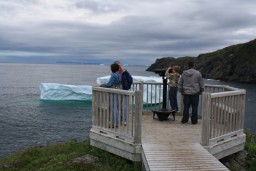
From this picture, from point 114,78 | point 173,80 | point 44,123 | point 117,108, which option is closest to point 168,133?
point 117,108

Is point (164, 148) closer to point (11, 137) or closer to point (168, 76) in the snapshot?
point (168, 76)

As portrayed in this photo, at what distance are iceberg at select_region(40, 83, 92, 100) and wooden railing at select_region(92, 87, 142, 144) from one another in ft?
130

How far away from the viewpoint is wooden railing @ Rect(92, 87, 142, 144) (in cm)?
986

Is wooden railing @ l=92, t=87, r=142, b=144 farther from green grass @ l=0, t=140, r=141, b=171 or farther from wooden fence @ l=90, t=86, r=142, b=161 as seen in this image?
green grass @ l=0, t=140, r=141, b=171

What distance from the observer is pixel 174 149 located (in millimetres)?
9531

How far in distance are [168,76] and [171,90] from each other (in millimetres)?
742

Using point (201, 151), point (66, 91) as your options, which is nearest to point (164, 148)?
point (201, 151)

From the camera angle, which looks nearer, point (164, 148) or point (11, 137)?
point (164, 148)

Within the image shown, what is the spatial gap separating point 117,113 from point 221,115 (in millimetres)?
3159

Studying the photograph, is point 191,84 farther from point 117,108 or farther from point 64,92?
point 64,92

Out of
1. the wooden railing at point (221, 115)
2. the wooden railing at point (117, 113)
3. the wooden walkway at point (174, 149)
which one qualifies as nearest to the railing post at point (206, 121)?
the wooden railing at point (221, 115)

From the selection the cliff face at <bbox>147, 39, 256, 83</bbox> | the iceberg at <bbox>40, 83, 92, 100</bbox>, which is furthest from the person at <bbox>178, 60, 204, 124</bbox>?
the cliff face at <bbox>147, 39, 256, 83</bbox>

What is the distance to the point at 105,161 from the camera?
10.5 meters

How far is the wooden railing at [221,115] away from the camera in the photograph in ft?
32.8
